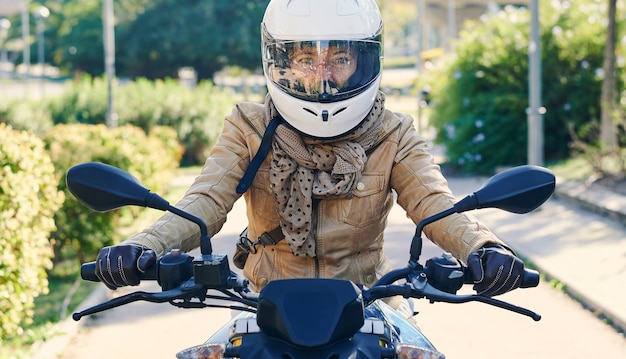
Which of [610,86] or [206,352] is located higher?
[206,352]

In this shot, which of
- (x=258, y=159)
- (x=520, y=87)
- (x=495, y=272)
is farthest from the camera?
(x=520, y=87)

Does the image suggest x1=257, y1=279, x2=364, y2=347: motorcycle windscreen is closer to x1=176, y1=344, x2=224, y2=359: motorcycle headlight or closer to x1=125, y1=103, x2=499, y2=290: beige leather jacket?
x1=176, y1=344, x2=224, y2=359: motorcycle headlight

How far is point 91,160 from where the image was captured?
10.6m

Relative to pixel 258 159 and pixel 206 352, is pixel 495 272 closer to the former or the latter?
pixel 206 352

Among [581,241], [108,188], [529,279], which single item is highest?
[108,188]

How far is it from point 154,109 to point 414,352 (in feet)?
65.7

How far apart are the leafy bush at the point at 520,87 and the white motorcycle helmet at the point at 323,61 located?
46.5 feet

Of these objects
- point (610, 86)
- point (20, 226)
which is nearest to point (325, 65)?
point (20, 226)

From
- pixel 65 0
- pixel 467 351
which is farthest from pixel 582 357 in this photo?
pixel 65 0

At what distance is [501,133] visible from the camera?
17594 mm

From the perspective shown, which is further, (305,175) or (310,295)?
(305,175)

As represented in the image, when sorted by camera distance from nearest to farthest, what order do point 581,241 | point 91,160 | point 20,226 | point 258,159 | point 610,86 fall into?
point 258,159, point 20,226, point 91,160, point 581,241, point 610,86

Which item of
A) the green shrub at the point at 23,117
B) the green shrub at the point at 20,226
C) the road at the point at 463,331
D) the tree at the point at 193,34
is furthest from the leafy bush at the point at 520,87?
the tree at the point at 193,34

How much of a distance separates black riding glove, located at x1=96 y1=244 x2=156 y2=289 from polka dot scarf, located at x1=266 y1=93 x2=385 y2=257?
0.81 meters
